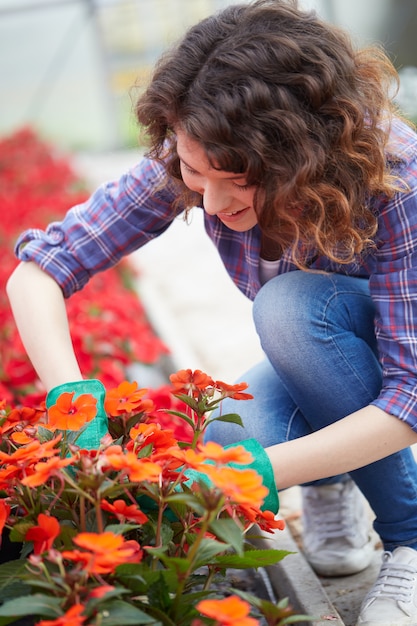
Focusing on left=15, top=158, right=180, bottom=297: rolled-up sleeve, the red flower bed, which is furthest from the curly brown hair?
the red flower bed

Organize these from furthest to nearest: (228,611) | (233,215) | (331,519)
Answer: (331,519), (233,215), (228,611)

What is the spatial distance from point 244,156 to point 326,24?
0.29 m

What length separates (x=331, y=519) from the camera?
1743 millimetres

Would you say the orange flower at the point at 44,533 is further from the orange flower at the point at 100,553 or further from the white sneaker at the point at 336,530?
the white sneaker at the point at 336,530

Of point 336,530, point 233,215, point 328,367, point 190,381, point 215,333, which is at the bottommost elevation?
point 215,333

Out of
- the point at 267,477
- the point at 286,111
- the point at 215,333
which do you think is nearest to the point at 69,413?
the point at 267,477

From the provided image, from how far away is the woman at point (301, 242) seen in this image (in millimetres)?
1167

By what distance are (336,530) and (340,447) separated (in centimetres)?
54

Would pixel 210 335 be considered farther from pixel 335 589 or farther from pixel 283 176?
pixel 283 176

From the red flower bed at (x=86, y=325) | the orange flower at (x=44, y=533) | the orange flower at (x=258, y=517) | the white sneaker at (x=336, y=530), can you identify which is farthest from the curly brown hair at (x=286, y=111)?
the red flower bed at (x=86, y=325)

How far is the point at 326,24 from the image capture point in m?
1.28

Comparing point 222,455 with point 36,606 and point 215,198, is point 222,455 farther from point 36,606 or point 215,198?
point 215,198

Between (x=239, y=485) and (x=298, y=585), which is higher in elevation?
(x=239, y=485)

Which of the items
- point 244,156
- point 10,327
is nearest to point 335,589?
point 244,156
